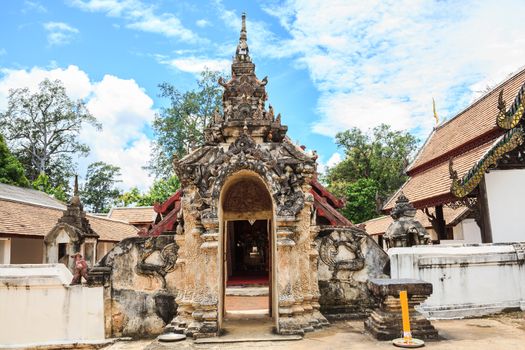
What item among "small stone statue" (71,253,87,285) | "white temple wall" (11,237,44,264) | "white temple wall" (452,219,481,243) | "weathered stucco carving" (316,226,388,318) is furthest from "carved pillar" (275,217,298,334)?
"white temple wall" (11,237,44,264)

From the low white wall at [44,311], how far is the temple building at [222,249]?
0.38 meters

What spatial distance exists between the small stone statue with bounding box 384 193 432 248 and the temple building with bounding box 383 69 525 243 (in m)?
1.73

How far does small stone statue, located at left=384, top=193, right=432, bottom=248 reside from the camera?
31.8 ft

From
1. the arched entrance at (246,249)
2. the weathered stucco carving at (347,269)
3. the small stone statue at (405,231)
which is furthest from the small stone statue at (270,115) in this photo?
the small stone statue at (405,231)

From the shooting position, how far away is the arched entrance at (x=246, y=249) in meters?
8.62

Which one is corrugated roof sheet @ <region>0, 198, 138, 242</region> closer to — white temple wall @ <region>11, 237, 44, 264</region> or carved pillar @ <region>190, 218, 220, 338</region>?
white temple wall @ <region>11, 237, 44, 264</region>

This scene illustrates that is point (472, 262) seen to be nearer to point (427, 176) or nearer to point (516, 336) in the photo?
point (516, 336)

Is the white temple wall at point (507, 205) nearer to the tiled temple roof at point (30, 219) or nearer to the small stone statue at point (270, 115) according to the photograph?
the small stone statue at point (270, 115)

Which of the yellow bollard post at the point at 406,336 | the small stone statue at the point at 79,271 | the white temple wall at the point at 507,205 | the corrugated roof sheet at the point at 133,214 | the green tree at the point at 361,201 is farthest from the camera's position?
the corrugated roof sheet at the point at 133,214

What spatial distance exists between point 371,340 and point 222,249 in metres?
3.41

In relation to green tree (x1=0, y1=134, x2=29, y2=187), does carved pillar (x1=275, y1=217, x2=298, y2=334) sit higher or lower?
lower

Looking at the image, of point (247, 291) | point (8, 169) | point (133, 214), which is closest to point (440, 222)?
point (247, 291)

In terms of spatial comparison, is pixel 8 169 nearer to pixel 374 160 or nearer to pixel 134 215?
pixel 134 215

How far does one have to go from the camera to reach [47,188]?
33500mm
